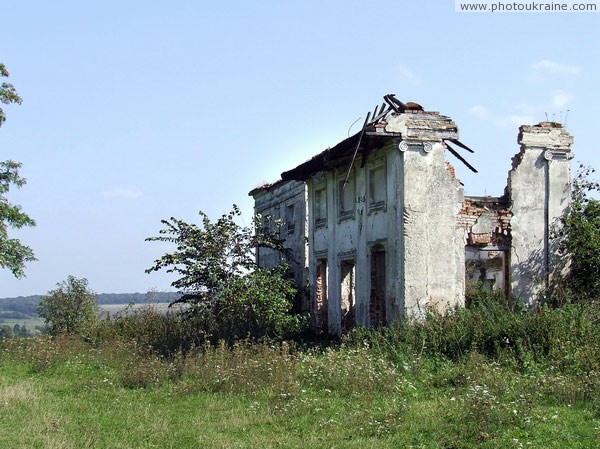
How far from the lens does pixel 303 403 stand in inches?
466

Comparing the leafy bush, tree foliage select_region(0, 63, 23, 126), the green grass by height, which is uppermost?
tree foliage select_region(0, 63, 23, 126)

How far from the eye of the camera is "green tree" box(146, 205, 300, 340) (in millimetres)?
21125

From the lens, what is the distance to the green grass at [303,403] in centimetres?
985

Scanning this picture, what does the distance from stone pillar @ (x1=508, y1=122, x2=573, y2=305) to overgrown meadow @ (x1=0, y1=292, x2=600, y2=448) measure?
155 centimetres

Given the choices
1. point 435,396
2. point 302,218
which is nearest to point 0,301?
point 302,218

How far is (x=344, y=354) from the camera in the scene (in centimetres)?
1527

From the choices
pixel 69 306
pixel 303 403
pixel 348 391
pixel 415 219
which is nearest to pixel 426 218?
pixel 415 219

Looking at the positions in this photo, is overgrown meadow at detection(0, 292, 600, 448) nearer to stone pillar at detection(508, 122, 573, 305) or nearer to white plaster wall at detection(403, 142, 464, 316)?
white plaster wall at detection(403, 142, 464, 316)

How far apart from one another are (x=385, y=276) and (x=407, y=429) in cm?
853

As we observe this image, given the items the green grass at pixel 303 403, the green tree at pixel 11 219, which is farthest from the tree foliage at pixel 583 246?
the green tree at pixel 11 219

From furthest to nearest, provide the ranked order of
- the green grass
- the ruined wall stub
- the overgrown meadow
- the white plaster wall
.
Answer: the ruined wall stub
the white plaster wall
the overgrown meadow
the green grass

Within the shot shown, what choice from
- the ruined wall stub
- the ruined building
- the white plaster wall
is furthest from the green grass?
the ruined wall stub

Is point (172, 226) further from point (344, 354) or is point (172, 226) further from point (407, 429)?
point (407, 429)

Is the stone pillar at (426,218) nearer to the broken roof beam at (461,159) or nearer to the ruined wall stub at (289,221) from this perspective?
the broken roof beam at (461,159)
